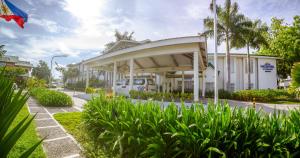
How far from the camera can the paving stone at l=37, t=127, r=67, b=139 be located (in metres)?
5.66

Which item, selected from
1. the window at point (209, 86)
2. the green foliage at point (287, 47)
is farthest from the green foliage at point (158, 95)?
the green foliage at point (287, 47)

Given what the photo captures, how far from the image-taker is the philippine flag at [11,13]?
26.5ft

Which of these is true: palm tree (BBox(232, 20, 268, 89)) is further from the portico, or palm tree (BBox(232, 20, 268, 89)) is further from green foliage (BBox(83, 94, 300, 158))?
green foliage (BBox(83, 94, 300, 158))

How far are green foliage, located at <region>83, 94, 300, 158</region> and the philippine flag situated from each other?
8553 mm

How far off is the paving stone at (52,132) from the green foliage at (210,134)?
3358 mm

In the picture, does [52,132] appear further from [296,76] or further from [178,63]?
[178,63]

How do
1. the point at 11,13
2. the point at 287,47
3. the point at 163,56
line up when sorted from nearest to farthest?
the point at 11,13, the point at 163,56, the point at 287,47

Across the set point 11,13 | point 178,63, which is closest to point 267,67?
point 178,63

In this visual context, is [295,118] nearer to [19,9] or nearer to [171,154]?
[171,154]

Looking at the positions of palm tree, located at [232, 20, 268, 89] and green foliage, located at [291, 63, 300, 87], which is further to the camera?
palm tree, located at [232, 20, 268, 89]

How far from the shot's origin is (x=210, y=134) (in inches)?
96.7

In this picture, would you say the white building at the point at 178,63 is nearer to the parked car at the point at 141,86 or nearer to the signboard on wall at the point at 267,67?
the signboard on wall at the point at 267,67

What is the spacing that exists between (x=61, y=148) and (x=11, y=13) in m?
7.39

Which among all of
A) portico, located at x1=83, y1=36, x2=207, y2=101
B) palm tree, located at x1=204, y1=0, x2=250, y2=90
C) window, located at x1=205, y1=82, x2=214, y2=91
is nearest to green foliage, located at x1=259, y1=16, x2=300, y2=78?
palm tree, located at x1=204, y1=0, x2=250, y2=90
